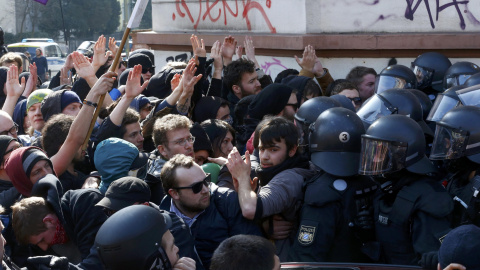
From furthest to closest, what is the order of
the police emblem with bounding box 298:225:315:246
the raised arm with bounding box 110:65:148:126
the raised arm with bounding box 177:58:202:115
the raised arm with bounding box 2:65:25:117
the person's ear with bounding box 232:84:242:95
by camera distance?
the raised arm with bounding box 2:65:25:117, the person's ear with bounding box 232:84:242:95, the raised arm with bounding box 177:58:202:115, the raised arm with bounding box 110:65:148:126, the police emblem with bounding box 298:225:315:246

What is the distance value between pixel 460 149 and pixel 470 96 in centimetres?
80

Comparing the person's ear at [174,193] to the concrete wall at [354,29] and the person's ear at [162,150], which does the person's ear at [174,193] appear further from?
the concrete wall at [354,29]

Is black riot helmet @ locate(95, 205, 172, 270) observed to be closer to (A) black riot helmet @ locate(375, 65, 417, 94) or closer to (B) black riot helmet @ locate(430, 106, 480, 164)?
(B) black riot helmet @ locate(430, 106, 480, 164)

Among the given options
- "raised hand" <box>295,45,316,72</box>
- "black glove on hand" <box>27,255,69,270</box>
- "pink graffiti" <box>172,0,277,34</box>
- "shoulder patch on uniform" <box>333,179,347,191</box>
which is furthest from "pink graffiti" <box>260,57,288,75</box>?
"black glove on hand" <box>27,255,69,270</box>

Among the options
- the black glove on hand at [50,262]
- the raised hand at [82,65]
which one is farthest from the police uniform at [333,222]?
the raised hand at [82,65]

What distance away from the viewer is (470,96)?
16.0ft

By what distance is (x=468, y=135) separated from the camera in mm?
4180

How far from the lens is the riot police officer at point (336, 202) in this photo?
4.01 m

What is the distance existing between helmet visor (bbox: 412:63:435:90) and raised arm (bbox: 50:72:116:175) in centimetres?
290

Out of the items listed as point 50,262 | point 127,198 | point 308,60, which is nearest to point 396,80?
point 308,60

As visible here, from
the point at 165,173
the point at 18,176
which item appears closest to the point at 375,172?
the point at 165,173

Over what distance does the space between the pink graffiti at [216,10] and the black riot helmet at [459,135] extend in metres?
4.98

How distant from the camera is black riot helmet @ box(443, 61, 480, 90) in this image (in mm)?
6074

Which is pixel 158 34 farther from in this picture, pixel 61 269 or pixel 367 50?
pixel 61 269
